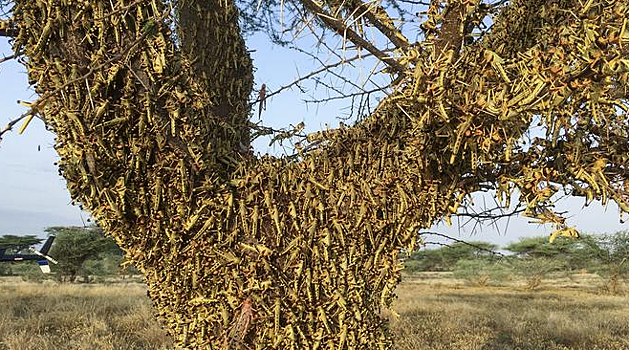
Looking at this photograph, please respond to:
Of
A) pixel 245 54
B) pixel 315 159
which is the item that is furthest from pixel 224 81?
pixel 315 159

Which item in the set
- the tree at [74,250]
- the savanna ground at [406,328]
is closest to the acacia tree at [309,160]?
the savanna ground at [406,328]

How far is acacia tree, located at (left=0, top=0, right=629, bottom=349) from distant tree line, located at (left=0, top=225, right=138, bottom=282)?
20.5 m

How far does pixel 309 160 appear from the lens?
1.92 meters

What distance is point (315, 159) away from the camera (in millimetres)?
1936

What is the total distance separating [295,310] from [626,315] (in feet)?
43.2

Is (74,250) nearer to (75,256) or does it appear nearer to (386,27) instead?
(75,256)

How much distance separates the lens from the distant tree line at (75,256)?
23938mm

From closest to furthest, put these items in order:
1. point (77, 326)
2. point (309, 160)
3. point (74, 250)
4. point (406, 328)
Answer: point (309, 160), point (77, 326), point (406, 328), point (74, 250)

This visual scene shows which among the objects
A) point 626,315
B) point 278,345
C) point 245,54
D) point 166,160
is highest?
point 245,54

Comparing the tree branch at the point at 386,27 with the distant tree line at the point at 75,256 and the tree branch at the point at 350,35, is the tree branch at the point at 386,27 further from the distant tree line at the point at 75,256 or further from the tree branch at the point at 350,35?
the distant tree line at the point at 75,256

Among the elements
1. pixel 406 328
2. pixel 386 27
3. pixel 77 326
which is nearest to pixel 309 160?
pixel 386 27

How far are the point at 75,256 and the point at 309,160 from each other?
85.2 feet

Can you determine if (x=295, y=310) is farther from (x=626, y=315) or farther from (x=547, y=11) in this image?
(x=626, y=315)

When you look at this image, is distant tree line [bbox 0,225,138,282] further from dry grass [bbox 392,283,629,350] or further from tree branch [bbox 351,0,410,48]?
tree branch [bbox 351,0,410,48]
